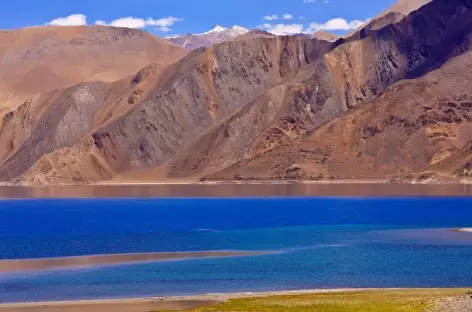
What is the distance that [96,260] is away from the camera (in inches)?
3506

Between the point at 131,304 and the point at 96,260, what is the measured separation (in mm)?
30159

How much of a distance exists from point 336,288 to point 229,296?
9.46 m

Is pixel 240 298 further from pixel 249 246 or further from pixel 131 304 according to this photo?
pixel 249 246

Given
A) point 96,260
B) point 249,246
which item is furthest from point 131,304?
point 249,246

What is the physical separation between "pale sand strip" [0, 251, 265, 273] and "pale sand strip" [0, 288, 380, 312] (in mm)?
22329

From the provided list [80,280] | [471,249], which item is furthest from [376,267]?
Result: [80,280]

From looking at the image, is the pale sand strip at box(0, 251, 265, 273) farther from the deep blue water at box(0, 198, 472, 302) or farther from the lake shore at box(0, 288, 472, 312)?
the lake shore at box(0, 288, 472, 312)

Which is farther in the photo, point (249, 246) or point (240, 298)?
point (249, 246)

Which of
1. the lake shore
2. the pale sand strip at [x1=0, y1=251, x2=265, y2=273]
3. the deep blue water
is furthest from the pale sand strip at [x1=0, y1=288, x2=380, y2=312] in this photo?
the pale sand strip at [x1=0, y1=251, x2=265, y2=273]

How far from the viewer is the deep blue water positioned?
70312mm

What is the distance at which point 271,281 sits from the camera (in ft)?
235

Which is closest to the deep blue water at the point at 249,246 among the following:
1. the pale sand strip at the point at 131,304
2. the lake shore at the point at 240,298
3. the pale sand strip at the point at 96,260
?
the pale sand strip at the point at 131,304

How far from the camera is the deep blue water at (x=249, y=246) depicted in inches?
2768

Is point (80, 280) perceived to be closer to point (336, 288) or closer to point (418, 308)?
point (336, 288)
